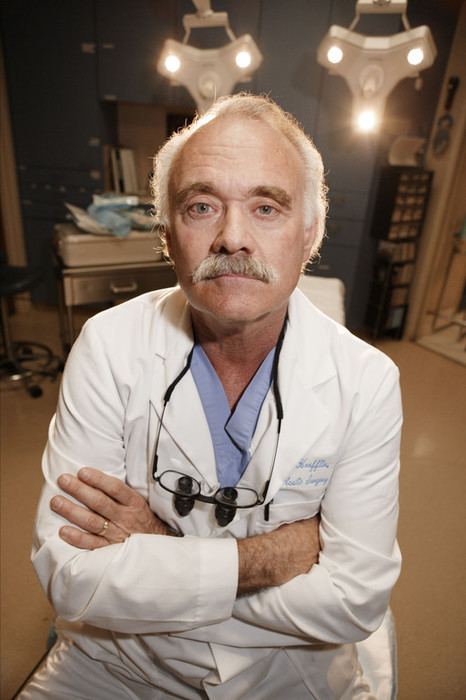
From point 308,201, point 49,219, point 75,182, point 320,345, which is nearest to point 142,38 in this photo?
point 75,182

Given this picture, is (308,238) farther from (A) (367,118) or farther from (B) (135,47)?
(B) (135,47)

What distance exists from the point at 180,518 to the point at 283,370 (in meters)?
0.39

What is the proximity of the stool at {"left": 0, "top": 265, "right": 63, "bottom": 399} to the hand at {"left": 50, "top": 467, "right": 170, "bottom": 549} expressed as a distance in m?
1.94

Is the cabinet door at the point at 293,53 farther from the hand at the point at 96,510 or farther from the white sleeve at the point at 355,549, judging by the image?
the hand at the point at 96,510

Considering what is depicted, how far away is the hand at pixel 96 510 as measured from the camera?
831 millimetres

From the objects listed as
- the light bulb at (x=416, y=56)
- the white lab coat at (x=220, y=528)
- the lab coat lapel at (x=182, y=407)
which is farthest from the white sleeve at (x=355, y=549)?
the light bulb at (x=416, y=56)

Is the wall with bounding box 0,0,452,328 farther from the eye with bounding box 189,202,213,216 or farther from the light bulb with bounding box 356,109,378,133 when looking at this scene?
the eye with bounding box 189,202,213,216

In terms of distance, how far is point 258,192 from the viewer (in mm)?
853

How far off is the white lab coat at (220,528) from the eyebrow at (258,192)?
29 centimetres

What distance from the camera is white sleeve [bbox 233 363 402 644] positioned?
821 mm

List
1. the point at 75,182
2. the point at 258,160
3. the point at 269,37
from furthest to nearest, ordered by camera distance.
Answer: the point at 75,182
the point at 269,37
the point at 258,160

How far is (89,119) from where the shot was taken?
343 cm

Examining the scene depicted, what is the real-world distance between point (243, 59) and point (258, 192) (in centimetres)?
206

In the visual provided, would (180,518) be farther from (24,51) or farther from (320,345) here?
(24,51)
